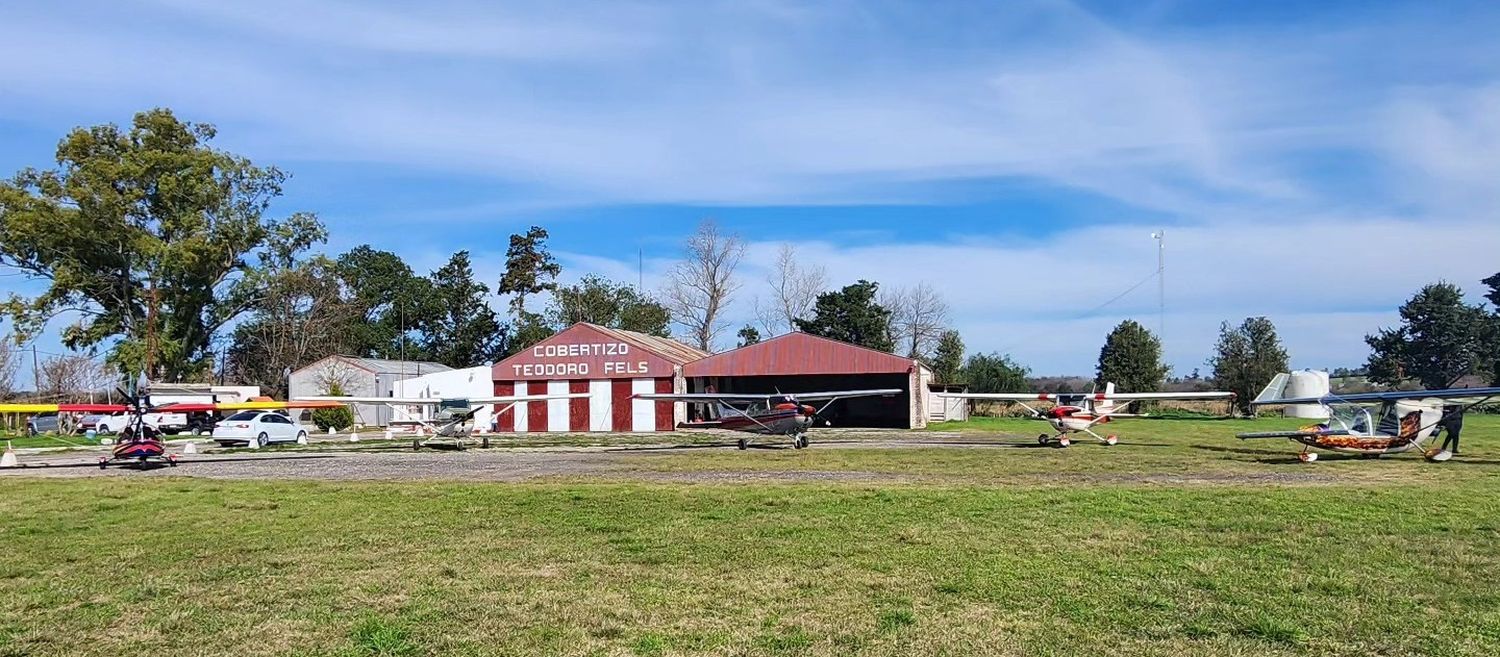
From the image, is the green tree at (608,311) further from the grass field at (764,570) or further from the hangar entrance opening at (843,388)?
the grass field at (764,570)

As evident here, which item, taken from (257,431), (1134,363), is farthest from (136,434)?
(1134,363)

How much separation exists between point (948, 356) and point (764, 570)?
6954 centimetres

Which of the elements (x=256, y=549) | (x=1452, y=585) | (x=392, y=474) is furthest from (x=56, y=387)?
(x=1452, y=585)

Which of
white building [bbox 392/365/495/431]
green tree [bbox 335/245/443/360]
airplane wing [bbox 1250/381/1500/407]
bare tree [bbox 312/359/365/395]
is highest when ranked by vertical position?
green tree [bbox 335/245/443/360]

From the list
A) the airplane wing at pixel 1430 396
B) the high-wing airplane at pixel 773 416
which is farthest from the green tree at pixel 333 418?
the airplane wing at pixel 1430 396

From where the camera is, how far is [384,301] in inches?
3201

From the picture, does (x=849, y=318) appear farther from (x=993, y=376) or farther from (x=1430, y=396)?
(x=1430, y=396)

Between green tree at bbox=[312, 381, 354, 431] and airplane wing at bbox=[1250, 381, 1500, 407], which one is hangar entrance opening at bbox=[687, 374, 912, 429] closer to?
green tree at bbox=[312, 381, 354, 431]

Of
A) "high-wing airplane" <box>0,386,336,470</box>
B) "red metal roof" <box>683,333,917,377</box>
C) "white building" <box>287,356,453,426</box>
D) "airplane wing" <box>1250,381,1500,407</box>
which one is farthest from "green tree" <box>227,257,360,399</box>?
"airplane wing" <box>1250,381,1500,407</box>

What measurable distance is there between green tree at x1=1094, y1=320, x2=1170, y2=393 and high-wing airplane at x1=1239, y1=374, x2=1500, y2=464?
48.1 m

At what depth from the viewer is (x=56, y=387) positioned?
59.9 meters

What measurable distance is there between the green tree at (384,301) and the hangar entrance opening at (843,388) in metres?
34.2

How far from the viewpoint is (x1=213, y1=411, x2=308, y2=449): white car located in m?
35.4

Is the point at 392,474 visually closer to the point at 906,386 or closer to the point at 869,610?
the point at 869,610
